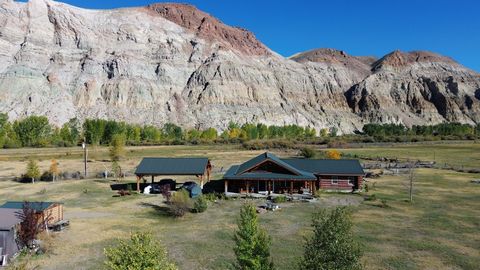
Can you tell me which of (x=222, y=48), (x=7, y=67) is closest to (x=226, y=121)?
(x=222, y=48)

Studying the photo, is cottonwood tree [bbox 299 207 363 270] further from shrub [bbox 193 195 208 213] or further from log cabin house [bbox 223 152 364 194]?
log cabin house [bbox 223 152 364 194]

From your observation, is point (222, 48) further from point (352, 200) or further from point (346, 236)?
point (346, 236)

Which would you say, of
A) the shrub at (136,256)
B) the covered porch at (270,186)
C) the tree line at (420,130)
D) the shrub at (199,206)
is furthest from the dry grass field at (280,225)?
the tree line at (420,130)

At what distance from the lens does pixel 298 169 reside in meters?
45.6

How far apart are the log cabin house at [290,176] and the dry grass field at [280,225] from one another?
278 cm

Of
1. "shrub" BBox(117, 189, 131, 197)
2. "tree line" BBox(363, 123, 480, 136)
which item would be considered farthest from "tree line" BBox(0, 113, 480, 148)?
"shrub" BBox(117, 189, 131, 197)

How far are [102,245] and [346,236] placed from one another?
17989 mm

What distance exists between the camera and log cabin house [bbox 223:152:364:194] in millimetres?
42656

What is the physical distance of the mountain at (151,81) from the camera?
143125mm

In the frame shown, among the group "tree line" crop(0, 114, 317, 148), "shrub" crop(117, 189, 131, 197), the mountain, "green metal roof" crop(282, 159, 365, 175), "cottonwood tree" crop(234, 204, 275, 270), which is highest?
the mountain

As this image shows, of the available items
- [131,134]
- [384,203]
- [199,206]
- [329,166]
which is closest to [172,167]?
[199,206]

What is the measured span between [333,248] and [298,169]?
3324cm

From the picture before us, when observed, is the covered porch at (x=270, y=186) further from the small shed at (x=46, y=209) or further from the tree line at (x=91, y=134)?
the tree line at (x=91, y=134)

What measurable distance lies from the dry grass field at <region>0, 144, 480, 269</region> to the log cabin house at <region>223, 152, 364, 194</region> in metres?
2.78
